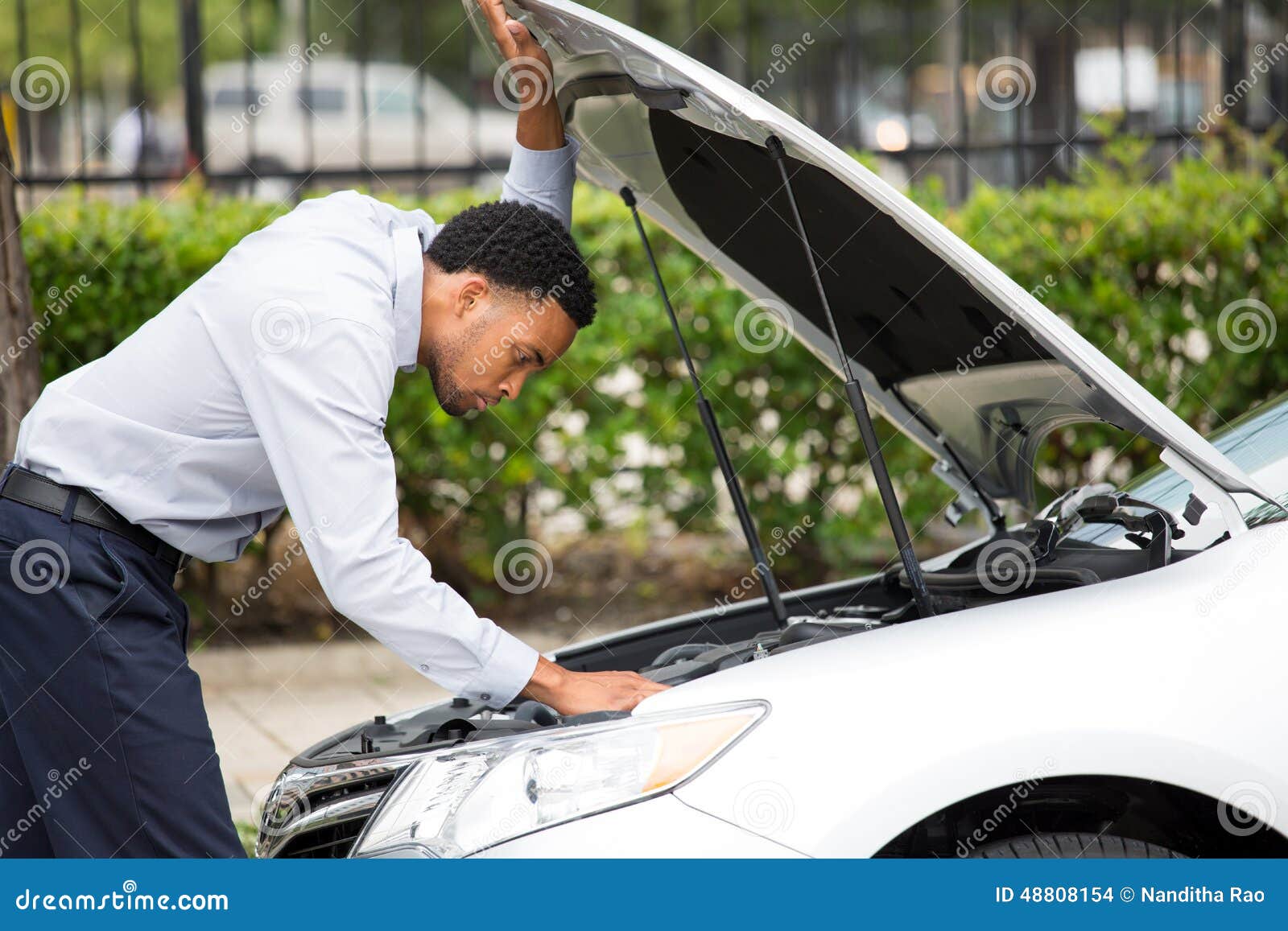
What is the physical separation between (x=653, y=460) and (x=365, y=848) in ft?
12.9

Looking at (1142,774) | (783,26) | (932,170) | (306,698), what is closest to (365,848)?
(1142,774)

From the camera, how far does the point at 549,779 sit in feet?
6.48

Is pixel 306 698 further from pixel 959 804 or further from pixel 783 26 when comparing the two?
pixel 783 26

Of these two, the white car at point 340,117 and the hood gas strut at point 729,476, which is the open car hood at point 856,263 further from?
the white car at point 340,117

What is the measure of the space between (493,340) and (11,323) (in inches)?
83.2

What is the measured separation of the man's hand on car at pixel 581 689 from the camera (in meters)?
2.19

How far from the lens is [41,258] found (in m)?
5.44

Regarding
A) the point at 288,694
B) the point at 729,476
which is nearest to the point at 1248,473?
the point at 729,476

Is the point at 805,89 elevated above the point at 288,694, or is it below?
above

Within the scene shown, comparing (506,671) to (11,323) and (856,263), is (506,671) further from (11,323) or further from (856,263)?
(11,323)

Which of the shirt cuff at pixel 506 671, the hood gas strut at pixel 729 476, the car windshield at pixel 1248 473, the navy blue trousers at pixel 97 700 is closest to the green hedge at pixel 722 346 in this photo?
the hood gas strut at pixel 729 476

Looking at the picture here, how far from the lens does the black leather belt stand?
2.26 meters

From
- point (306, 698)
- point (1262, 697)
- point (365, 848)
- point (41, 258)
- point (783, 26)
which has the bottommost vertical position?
point (306, 698)

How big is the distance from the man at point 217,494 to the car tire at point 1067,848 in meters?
0.64
